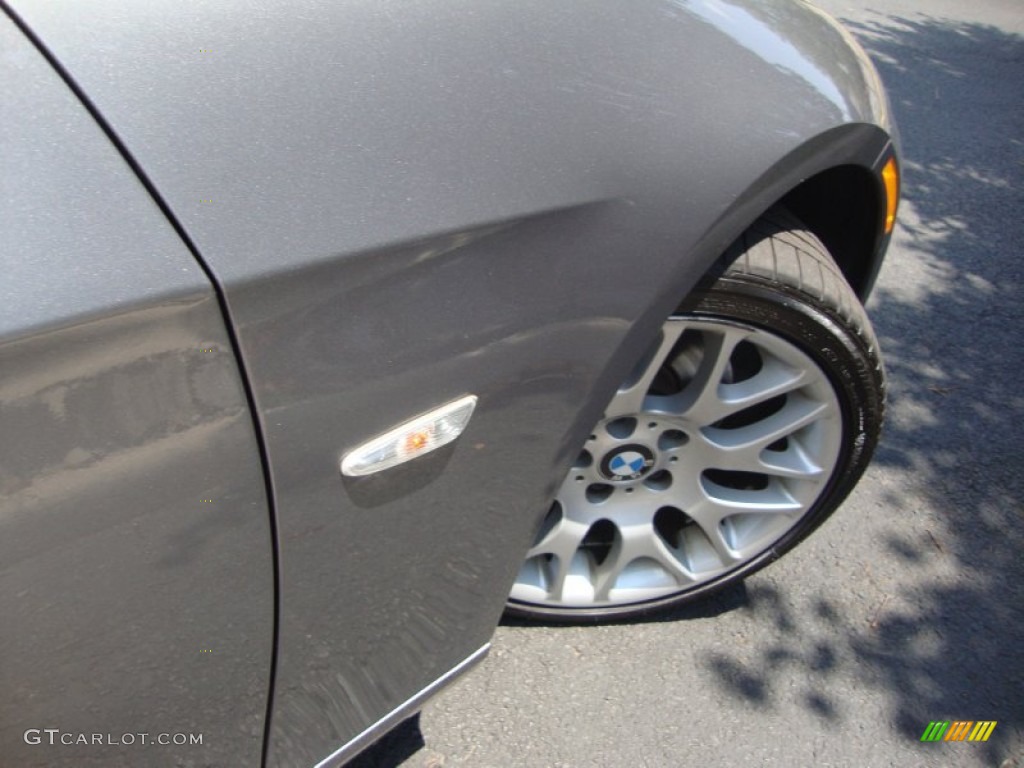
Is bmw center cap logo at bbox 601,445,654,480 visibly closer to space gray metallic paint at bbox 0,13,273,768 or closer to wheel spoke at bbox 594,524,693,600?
wheel spoke at bbox 594,524,693,600

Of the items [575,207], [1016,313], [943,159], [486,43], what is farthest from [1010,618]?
[943,159]

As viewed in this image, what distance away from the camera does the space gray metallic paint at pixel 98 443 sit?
3.08 feet

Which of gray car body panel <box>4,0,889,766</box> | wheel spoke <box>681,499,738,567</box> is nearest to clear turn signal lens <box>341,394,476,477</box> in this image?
gray car body panel <box>4,0,889,766</box>

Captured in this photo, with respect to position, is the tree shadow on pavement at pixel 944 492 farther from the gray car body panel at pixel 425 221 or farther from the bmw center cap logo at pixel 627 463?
the gray car body panel at pixel 425 221

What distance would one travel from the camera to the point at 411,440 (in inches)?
50.2

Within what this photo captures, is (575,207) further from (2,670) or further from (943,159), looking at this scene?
(943,159)

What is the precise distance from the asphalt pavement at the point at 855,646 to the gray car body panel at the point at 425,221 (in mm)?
472

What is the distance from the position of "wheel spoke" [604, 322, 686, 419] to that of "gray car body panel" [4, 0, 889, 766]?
0.81ft

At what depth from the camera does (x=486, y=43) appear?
4.26 feet

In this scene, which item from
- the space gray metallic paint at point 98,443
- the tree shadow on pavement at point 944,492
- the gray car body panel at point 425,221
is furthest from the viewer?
the tree shadow on pavement at point 944,492

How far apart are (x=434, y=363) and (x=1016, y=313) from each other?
2844 millimetres

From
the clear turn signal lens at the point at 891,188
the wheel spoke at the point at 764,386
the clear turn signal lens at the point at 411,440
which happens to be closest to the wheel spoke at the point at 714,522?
the wheel spoke at the point at 764,386

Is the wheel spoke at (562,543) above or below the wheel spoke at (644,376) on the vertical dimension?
below

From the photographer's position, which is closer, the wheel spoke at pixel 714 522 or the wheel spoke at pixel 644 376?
the wheel spoke at pixel 644 376
